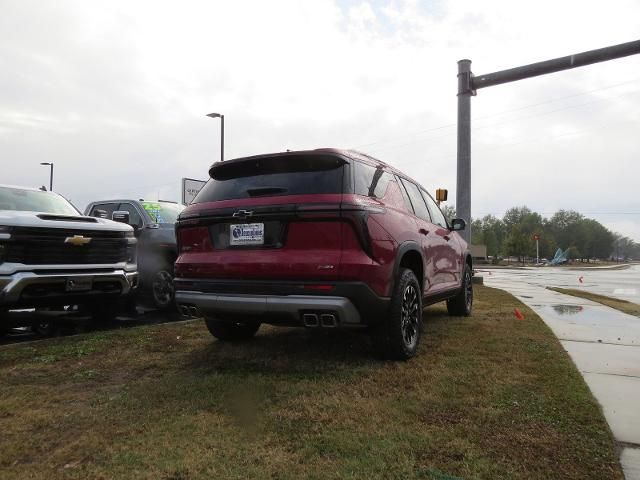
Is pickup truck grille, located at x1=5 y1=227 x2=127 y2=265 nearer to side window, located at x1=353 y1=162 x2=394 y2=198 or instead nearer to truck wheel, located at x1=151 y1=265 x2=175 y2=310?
truck wheel, located at x1=151 y1=265 x2=175 y2=310

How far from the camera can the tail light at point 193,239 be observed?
4320 millimetres

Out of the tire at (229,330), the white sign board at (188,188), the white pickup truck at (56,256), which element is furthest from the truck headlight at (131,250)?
the white sign board at (188,188)

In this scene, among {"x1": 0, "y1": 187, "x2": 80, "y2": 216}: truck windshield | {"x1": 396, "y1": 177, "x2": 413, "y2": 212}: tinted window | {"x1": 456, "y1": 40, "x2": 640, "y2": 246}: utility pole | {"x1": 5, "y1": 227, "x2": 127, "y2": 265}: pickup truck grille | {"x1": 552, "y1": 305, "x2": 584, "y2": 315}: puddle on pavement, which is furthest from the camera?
{"x1": 456, "y1": 40, "x2": 640, "y2": 246}: utility pole

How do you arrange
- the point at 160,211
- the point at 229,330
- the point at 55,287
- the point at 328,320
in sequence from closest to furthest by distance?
1. the point at 328,320
2. the point at 229,330
3. the point at 55,287
4. the point at 160,211

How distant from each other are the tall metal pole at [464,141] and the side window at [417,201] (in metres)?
9.03

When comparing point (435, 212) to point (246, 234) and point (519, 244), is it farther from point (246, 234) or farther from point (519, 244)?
point (519, 244)

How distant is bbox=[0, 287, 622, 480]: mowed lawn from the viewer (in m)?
2.45

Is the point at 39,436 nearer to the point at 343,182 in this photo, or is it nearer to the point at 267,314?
the point at 267,314

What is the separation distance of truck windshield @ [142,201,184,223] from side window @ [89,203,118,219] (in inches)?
27.6

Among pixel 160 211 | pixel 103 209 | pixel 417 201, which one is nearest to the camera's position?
pixel 417 201

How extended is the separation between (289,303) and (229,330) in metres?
1.58

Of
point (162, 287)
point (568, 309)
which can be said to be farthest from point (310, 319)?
point (568, 309)

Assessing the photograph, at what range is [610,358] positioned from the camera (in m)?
4.85

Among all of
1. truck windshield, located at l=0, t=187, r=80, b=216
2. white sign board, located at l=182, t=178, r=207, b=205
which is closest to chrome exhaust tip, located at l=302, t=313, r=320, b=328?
truck windshield, located at l=0, t=187, r=80, b=216
